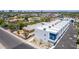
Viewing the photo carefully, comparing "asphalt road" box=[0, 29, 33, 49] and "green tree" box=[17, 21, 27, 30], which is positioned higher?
"green tree" box=[17, 21, 27, 30]

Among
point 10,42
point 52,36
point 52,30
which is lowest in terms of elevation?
point 10,42

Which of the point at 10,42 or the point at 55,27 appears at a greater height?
the point at 55,27

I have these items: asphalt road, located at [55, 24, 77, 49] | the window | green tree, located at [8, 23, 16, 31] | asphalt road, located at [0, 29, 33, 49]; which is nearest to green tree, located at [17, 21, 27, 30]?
green tree, located at [8, 23, 16, 31]

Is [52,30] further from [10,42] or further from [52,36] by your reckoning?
[10,42]

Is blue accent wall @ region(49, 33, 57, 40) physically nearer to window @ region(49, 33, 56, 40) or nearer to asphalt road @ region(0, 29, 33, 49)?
window @ region(49, 33, 56, 40)

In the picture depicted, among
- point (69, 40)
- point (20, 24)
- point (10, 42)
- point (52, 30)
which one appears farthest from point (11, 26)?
point (69, 40)

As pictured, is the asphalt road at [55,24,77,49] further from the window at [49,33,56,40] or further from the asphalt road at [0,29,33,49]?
the asphalt road at [0,29,33,49]

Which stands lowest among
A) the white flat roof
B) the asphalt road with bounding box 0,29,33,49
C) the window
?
the asphalt road with bounding box 0,29,33,49
